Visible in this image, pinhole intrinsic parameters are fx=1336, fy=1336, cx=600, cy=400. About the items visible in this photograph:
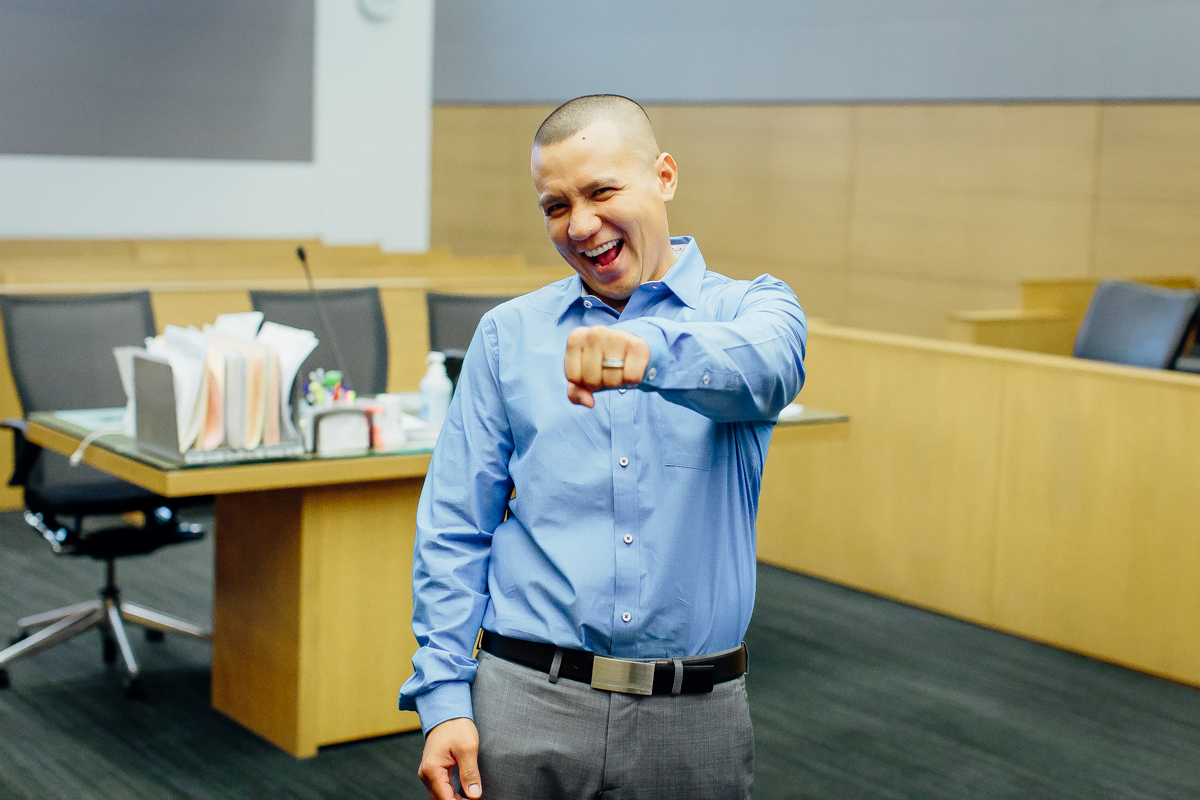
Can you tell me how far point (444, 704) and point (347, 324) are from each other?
11.8 ft

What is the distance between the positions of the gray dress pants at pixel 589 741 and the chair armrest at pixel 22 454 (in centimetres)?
290

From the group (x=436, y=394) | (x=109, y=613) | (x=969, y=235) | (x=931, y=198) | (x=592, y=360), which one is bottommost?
(x=109, y=613)

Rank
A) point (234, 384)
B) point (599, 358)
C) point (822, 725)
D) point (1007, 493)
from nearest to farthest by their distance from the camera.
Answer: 1. point (599, 358)
2. point (234, 384)
3. point (822, 725)
4. point (1007, 493)

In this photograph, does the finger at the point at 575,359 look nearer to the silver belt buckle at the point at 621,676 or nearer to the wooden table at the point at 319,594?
the silver belt buckle at the point at 621,676

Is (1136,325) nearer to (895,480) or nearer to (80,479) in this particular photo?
(895,480)

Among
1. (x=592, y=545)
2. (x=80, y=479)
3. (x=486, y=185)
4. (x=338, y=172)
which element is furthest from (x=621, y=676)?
(x=486, y=185)

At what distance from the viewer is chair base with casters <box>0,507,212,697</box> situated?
12.9ft

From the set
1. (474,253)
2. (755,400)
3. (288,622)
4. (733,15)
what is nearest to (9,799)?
(288,622)

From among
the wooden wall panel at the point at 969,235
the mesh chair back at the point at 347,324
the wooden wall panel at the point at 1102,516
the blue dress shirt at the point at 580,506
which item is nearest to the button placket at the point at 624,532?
the blue dress shirt at the point at 580,506

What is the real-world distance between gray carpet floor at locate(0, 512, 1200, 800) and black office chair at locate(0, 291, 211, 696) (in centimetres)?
12

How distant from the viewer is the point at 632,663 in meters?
1.47

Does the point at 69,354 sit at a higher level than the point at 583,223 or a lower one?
lower

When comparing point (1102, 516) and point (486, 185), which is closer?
point (1102, 516)

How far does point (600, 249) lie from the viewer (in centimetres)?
147
